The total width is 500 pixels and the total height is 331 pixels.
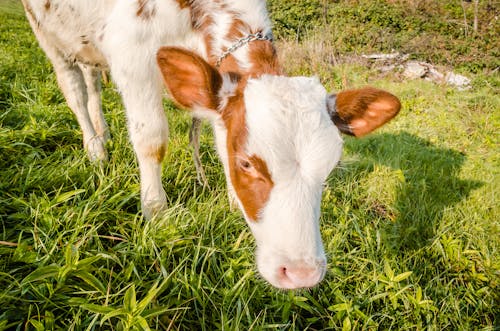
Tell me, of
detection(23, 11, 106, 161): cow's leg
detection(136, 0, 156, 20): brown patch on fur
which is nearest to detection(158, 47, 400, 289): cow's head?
detection(136, 0, 156, 20): brown patch on fur

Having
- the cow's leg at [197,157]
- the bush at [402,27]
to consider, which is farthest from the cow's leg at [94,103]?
the bush at [402,27]

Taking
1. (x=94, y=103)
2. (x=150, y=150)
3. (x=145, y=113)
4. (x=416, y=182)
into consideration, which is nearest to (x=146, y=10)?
(x=145, y=113)

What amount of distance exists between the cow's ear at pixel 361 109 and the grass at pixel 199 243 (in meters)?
0.54

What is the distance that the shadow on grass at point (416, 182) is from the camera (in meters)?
2.82

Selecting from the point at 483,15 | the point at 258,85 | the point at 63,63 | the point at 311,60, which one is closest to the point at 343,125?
the point at 258,85

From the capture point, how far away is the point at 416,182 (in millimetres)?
3562

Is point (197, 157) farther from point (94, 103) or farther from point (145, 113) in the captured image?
point (94, 103)

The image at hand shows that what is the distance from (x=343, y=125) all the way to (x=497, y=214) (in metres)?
2.33

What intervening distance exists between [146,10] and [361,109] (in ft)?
4.68

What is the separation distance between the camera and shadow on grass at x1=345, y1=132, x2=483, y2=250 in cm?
282

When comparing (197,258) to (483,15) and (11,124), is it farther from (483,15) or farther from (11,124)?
(483,15)

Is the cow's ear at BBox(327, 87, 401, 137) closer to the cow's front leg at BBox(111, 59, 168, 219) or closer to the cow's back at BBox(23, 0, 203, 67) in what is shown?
the cow's back at BBox(23, 0, 203, 67)

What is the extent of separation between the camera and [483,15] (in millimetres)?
12703

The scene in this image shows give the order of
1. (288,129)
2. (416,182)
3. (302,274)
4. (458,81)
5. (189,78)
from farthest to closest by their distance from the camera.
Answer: (458,81) < (416,182) < (189,78) < (288,129) < (302,274)
